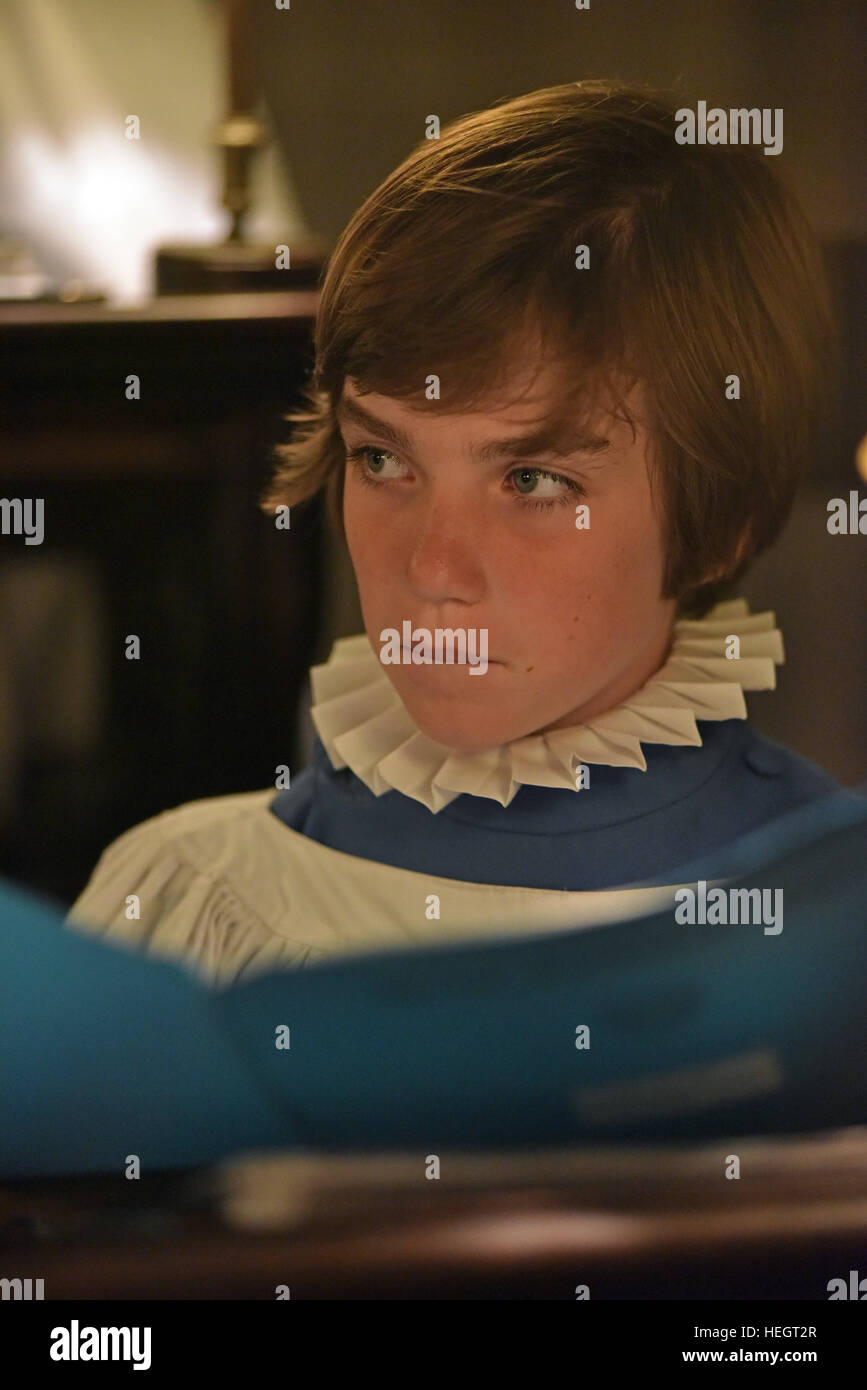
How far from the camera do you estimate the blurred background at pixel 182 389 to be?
0.66 metres

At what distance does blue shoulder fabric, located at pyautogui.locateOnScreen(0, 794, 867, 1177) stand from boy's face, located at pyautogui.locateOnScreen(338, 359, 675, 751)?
0.10 m

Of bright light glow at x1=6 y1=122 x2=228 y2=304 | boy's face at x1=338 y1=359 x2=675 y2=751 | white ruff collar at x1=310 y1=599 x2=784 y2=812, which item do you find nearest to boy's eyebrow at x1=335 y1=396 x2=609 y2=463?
boy's face at x1=338 y1=359 x2=675 y2=751

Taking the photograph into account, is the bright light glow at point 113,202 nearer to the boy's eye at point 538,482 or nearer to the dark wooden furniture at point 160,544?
the dark wooden furniture at point 160,544

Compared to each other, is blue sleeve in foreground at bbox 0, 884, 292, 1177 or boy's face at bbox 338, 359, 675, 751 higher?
boy's face at bbox 338, 359, 675, 751

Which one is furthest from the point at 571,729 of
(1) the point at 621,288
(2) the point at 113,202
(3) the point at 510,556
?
(2) the point at 113,202

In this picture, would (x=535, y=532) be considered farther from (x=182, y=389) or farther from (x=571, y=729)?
(x=182, y=389)

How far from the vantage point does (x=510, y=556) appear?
59 cm

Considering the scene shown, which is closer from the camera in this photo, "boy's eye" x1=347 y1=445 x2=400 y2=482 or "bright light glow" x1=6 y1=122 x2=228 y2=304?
"boy's eye" x1=347 y1=445 x2=400 y2=482

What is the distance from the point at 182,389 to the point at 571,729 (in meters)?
0.27

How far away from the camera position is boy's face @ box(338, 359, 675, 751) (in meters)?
0.58

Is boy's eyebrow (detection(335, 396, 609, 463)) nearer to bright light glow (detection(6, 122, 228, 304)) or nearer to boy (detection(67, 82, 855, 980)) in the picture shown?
boy (detection(67, 82, 855, 980))

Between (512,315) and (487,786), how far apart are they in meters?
0.21

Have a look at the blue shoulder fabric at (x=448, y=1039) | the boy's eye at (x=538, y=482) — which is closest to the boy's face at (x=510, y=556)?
the boy's eye at (x=538, y=482)
